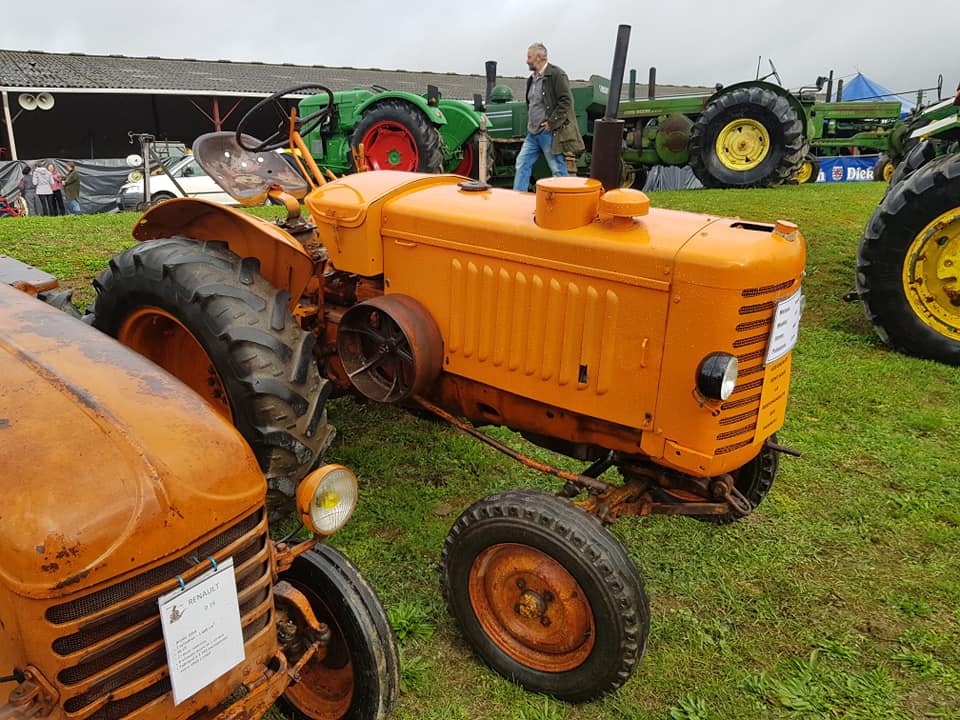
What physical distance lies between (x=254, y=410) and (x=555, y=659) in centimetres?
134

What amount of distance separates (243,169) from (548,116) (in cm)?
367

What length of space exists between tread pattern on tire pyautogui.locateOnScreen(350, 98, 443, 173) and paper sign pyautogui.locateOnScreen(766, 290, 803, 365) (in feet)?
21.5

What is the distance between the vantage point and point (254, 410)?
2.63 m

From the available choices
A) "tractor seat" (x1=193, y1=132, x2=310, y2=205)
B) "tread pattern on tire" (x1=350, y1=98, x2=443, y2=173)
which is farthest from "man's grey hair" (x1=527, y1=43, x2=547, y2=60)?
"tractor seat" (x1=193, y1=132, x2=310, y2=205)

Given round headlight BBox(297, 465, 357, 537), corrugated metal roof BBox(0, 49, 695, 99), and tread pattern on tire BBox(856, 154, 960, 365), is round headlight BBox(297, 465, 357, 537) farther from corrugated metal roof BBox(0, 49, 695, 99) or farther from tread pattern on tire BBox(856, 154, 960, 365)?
corrugated metal roof BBox(0, 49, 695, 99)

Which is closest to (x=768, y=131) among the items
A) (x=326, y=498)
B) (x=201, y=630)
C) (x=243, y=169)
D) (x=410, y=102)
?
(x=410, y=102)

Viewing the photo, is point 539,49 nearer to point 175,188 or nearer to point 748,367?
point 748,367

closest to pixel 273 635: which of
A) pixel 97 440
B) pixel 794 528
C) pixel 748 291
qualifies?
pixel 97 440

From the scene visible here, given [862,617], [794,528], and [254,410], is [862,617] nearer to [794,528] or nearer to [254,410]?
[794,528]

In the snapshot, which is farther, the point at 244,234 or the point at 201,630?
the point at 244,234

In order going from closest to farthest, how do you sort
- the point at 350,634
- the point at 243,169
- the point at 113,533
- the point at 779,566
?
the point at 113,533 < the point at 350,634 < the point at 779,566 < the point at 243,169

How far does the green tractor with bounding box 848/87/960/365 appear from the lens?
188 inches

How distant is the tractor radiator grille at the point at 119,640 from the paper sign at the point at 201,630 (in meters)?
0.03

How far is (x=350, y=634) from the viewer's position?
193 centimetres
